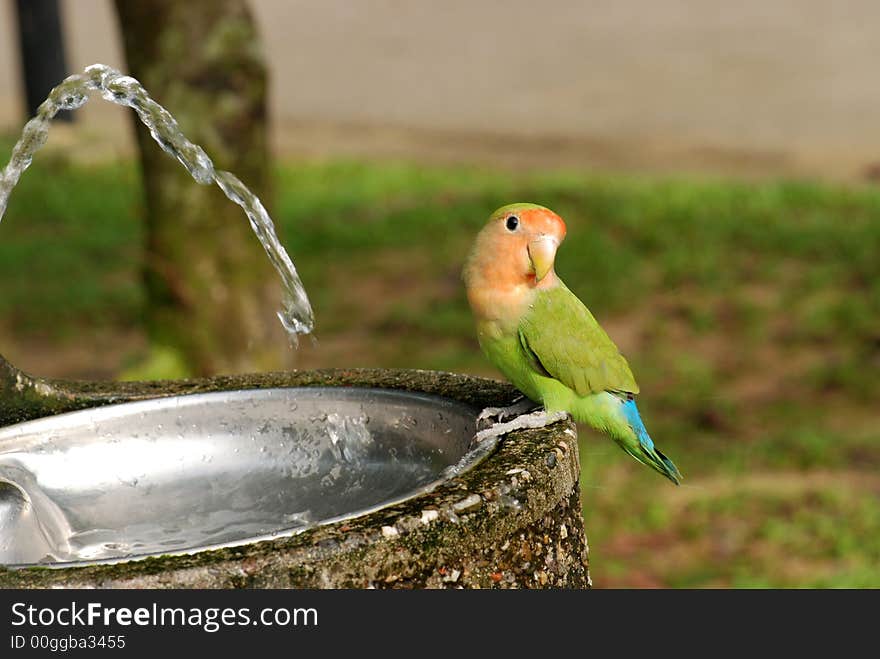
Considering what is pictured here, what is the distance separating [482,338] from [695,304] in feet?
13.3

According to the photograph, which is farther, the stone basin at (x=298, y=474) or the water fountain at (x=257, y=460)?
the water fountain at (x=257, y=460)

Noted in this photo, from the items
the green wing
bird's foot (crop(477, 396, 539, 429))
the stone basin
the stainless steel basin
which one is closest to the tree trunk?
the stone basin

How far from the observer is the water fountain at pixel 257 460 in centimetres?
202

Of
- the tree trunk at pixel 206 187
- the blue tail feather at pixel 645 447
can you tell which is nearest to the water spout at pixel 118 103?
the blue tail feather at pixel 645 447

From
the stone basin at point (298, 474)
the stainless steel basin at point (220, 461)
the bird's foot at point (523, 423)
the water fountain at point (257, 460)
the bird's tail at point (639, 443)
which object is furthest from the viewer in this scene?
the bird's tail at point (639, 443)

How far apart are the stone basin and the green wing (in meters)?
0.15

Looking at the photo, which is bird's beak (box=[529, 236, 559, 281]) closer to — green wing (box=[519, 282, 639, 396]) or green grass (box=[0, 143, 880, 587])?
green wing (box=[519, 282, 639, 396])

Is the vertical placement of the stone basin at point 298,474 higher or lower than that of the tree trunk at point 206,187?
lower

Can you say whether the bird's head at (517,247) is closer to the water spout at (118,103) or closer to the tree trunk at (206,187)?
the water spout at (118,103)

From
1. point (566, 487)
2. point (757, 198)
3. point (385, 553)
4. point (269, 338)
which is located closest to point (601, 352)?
point (566, 487)

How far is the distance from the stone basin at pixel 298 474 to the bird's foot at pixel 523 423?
0.03 m

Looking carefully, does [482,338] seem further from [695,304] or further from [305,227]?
[305,227]

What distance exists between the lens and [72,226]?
839 cm

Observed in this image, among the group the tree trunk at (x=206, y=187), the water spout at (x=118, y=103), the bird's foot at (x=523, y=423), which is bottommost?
the bird's foot at (x=523, y=423)
